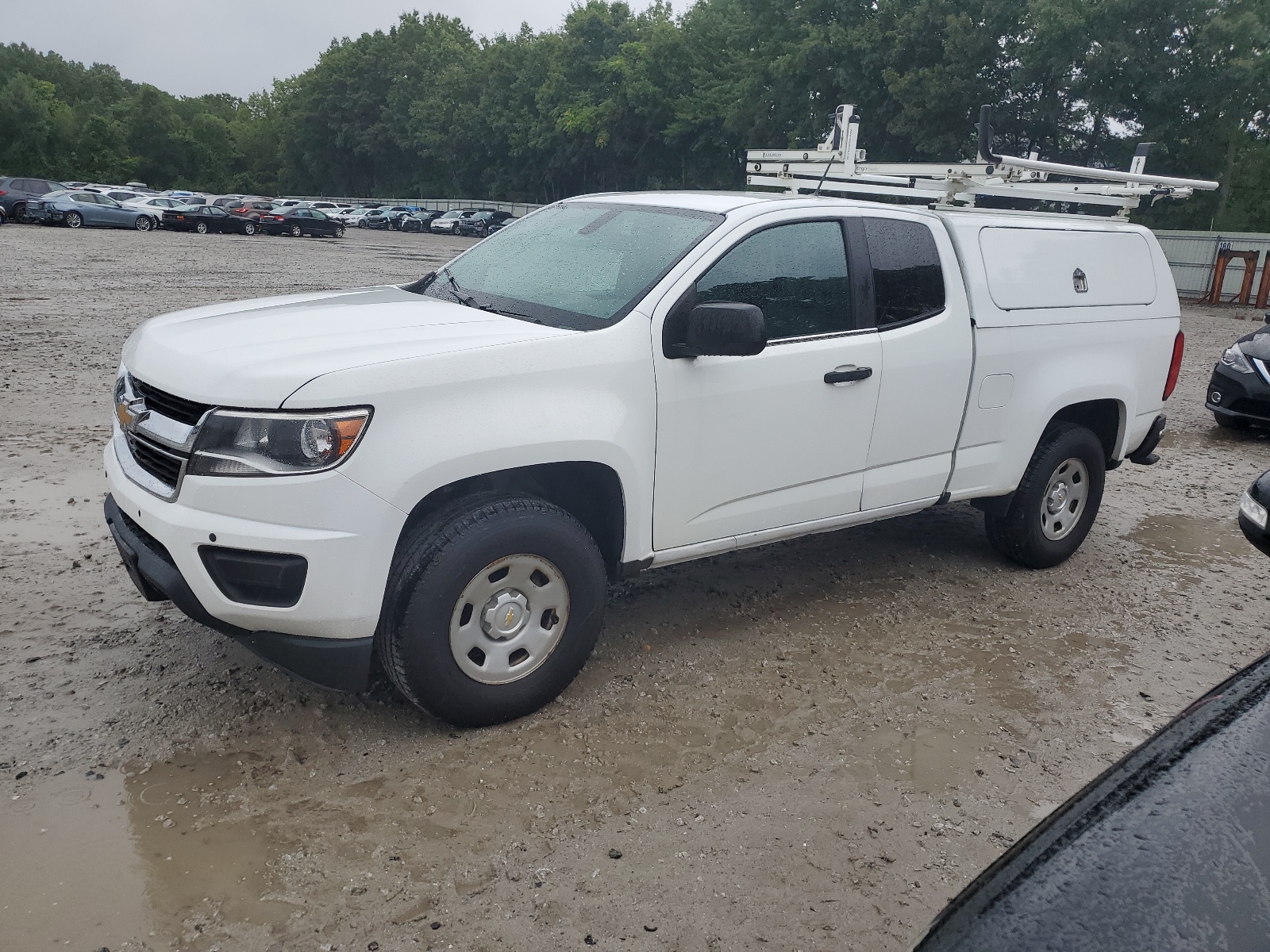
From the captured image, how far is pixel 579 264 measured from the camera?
4211mm

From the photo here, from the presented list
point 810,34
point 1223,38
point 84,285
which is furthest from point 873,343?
point 810,34

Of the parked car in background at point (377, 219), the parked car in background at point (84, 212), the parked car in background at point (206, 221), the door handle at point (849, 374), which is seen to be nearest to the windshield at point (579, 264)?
the door handle at point (849, 374)

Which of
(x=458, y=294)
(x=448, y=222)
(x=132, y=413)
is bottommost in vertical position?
(x=448, y=222)

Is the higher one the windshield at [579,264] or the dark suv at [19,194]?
the windshield at [579,264]

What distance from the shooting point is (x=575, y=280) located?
411cm

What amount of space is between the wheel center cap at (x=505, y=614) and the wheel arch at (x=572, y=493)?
366 millimetres

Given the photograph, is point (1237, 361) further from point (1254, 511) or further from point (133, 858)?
point (133, 858)

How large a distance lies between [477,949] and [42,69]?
475ft

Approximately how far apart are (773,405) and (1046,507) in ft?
7.49

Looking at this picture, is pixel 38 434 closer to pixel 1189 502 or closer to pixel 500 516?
pixel 500 516

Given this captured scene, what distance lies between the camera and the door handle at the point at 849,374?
166 inches

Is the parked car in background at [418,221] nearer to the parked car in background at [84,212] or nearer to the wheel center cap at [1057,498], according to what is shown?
the parked car in background at [84,212]

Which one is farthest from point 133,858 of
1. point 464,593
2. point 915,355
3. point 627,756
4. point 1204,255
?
point 1204,255

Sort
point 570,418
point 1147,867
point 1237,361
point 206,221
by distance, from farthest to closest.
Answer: point 206,221
point 1237,361
point 570,418
point 1147,867
